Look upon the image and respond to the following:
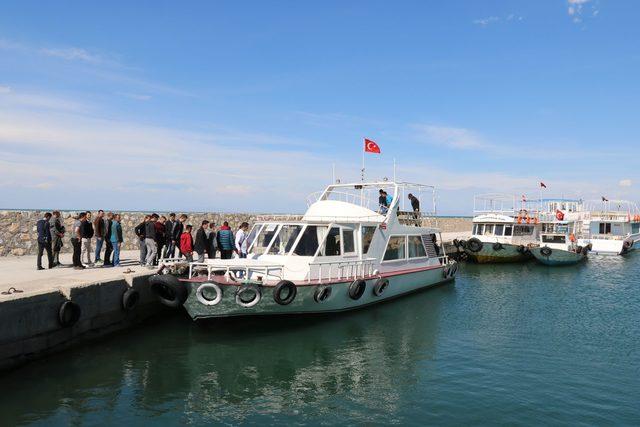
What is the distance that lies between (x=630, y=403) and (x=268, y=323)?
788cm

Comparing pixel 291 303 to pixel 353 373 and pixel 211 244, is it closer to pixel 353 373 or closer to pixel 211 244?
pixel 353 373

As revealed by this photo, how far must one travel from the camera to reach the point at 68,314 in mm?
10008

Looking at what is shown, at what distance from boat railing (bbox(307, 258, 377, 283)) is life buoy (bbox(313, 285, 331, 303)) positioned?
0.18 metres

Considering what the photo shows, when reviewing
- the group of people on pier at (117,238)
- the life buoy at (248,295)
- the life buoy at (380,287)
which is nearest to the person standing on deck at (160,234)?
the group of people on pier at (117,238)

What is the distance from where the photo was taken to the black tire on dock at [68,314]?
9906 millimetres

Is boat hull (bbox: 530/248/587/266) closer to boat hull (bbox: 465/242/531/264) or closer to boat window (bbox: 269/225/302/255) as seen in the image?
boat hull (bbox: 465/242/531/264)

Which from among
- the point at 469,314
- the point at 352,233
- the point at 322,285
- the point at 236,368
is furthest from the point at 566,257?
the point at 236,368

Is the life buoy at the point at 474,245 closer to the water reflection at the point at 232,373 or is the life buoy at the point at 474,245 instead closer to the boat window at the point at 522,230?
the boat window at the point at 522,230

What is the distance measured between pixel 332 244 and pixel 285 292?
252cm

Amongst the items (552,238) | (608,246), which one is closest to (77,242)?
(552,238)

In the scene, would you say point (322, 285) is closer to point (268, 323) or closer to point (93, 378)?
point (268, 323)

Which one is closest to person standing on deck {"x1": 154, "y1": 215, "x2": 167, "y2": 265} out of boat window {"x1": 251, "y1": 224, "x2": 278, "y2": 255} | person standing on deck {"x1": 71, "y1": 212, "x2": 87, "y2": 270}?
person standing on deck {"x1": 71, "y1": 212, "x2": 87, "y2": 270}

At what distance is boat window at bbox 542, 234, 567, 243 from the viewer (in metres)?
→ 31.7

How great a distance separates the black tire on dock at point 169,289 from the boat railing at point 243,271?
38 centimetres
